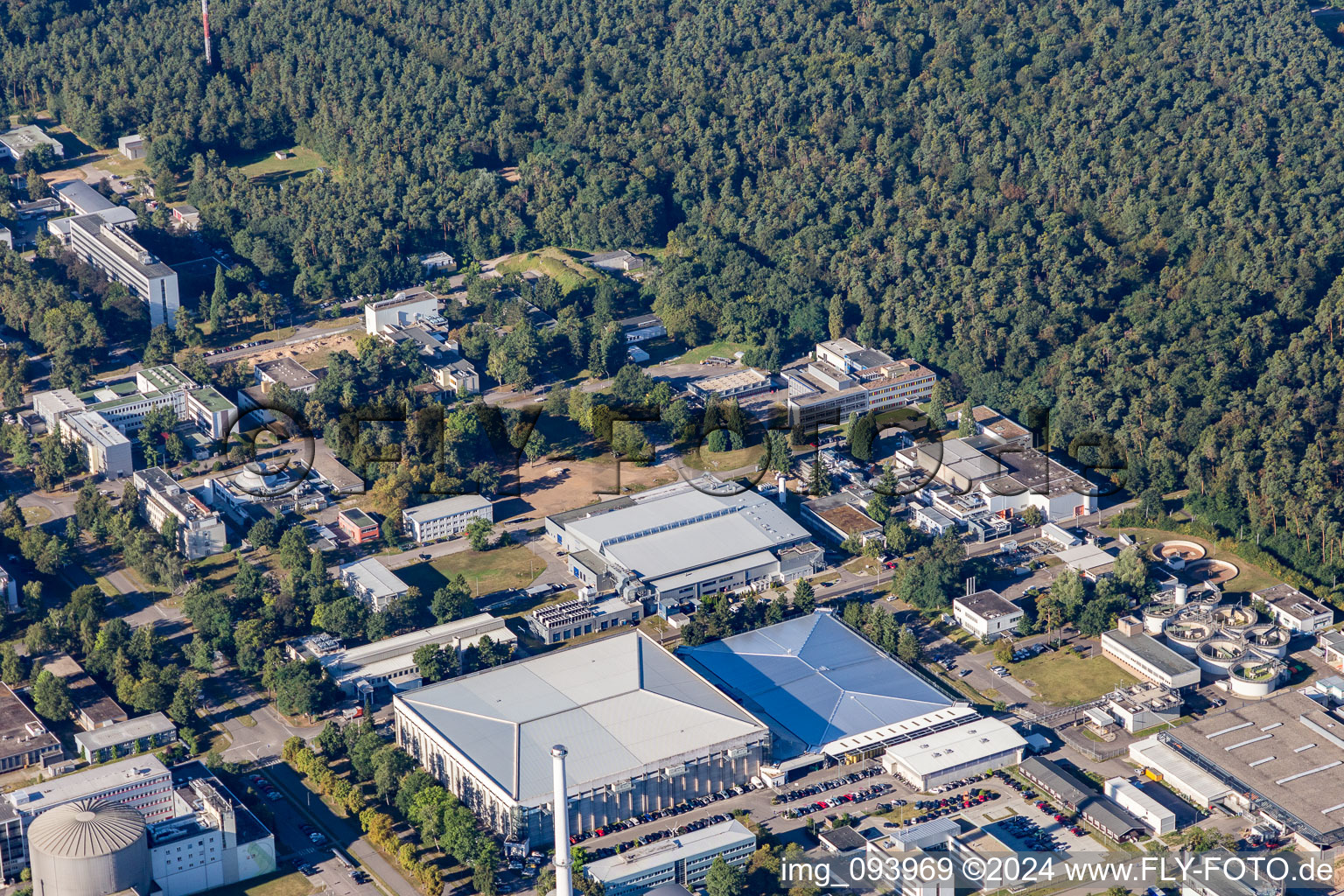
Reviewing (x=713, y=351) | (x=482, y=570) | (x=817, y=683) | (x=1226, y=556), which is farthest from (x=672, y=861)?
(x=713, y=351)

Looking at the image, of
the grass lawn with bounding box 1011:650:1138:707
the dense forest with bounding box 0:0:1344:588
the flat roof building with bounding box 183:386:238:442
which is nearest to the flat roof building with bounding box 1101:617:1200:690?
the grass lawn with bounding box 1011:650:1138:707

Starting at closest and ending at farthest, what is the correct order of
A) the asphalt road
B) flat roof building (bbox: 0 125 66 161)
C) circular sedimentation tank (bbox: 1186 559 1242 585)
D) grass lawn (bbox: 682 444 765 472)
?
the asphalt road
circular sedimentation tank (bbox: 1186 559 1242 585)
grass lawn (bbox: 682 444 765 472)
flat roof building (bbox: 0 125 66 161)

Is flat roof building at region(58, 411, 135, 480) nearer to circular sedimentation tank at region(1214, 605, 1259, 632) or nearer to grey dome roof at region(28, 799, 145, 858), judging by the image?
grey dome roof at region(28, 799, 145, 858)

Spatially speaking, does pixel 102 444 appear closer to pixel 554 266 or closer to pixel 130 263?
pixel 130 263

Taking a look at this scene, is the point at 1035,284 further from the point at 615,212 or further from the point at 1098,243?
the point at 615,212

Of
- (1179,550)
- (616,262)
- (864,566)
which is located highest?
(616,262)
